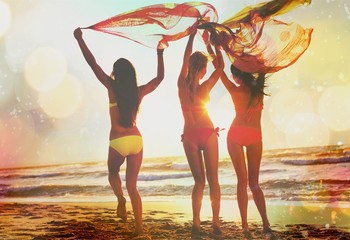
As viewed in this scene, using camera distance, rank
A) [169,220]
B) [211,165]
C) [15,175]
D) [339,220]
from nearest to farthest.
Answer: [211,165] → [339,220] → [169,220] → [15,175]

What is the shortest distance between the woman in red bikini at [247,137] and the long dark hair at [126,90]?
104cm

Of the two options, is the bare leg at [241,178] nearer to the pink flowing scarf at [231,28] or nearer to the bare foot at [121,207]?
the pink flowing scarf at [231,28]

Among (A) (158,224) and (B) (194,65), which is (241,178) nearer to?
(B) (194,65)

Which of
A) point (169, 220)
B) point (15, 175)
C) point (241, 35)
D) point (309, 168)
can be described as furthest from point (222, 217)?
point (15, 175)

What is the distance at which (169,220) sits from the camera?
5.59 metres

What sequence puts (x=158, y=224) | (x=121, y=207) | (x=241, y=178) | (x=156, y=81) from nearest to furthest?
(x=241, y=178)
(x=156, y=81)
(x=121, y=207)
(x=158, y=224)

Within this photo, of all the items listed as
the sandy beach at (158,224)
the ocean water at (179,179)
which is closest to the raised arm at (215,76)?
the sandy beach at (158,224)

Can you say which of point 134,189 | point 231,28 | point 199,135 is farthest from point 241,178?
point 231,28

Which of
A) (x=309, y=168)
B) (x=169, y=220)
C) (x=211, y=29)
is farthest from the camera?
(x=309, y=168)

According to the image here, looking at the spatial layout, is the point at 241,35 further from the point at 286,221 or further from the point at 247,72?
the point at 286,221

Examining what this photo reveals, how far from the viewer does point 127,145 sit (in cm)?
445

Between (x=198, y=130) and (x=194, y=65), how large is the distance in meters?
0.70

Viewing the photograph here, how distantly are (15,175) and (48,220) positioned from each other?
1159 cm

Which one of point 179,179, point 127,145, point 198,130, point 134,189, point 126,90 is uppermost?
point 126,90
